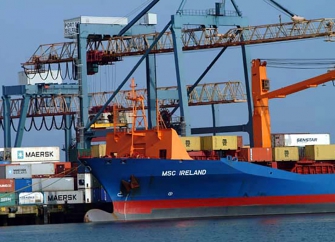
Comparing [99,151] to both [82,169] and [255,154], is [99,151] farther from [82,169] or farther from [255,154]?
[255,154]

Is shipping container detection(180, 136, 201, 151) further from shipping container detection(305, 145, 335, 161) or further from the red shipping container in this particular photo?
the red shipping container

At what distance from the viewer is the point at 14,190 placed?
72.6 meters

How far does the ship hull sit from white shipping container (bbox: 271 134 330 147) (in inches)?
145

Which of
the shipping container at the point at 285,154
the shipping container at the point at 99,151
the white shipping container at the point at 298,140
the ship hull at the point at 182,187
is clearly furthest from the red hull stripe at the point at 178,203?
the shipping container at the point at 99,151

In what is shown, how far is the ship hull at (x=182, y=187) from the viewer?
66375 millimetres

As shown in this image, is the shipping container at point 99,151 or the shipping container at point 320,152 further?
the shipping container at point 99,151

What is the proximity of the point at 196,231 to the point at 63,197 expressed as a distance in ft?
47.9

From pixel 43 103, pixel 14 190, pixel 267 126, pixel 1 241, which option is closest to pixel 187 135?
pixel 267 126

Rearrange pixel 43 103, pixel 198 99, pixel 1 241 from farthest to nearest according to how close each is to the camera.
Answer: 1. pixel 43 103
2. pixel 198 99
3. pixel 1 241

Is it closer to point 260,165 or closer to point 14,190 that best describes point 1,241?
point 14,190

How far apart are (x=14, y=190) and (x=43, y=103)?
2977cm

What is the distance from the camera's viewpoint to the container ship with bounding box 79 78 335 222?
218ft

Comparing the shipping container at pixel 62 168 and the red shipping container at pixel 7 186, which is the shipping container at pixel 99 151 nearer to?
the shipping container at pixel 62 168

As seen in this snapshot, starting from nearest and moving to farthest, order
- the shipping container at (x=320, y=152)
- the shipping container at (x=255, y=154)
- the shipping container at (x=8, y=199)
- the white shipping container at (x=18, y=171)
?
the shipping container at (x=255, y=154)
the shipping container at (x=320, y=152)
the shipping container at (x=8, y=199)
the white shipping container at (x=18, y=171)
